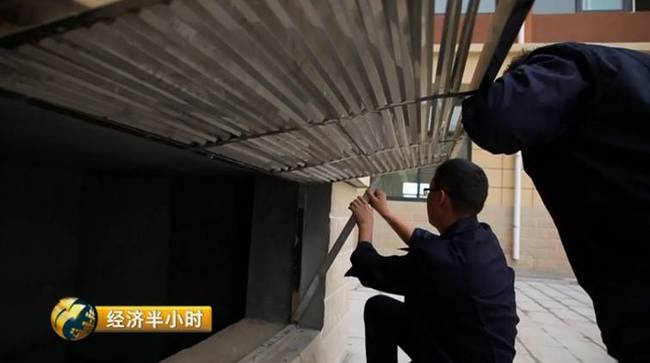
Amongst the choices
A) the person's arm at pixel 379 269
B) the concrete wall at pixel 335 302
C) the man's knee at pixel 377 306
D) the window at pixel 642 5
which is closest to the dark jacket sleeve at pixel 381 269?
the person's arm at pixel 379 269

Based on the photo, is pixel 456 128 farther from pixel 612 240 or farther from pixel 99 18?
pixel 99 18

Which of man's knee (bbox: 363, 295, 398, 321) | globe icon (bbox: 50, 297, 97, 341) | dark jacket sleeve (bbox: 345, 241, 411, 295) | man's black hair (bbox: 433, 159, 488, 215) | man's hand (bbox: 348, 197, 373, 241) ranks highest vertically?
man's black hair (bbox: 433, 159, 488, 215)

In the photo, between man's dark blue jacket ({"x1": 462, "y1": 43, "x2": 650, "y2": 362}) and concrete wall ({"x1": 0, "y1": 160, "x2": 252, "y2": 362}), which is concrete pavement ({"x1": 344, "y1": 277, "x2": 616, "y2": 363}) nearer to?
concrete wall ({"x1": 0, "y1": 160, "x2": 252, "y2": 362})

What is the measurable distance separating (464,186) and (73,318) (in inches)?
70.4

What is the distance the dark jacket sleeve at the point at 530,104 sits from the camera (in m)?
1.00

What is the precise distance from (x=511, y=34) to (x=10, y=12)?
2.72ft

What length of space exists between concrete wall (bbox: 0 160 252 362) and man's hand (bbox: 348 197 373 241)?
986mm

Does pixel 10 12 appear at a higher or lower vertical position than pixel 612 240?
higher

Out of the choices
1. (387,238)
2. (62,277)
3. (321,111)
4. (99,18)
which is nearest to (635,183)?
(321,111)

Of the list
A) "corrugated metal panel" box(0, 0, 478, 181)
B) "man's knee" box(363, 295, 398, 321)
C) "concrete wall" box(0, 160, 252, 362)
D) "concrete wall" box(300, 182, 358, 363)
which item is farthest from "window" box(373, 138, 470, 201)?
"corrugated metal panel" box(0, 0, 478, 181)

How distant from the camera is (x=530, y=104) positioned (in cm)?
100

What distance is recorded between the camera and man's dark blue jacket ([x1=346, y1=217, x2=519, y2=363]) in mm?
1609

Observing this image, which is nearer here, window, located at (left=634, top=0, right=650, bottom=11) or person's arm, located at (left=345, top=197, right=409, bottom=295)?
person's arm, located at (left=345, top=197, right=409, bottom=295)

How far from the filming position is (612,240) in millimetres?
1013
